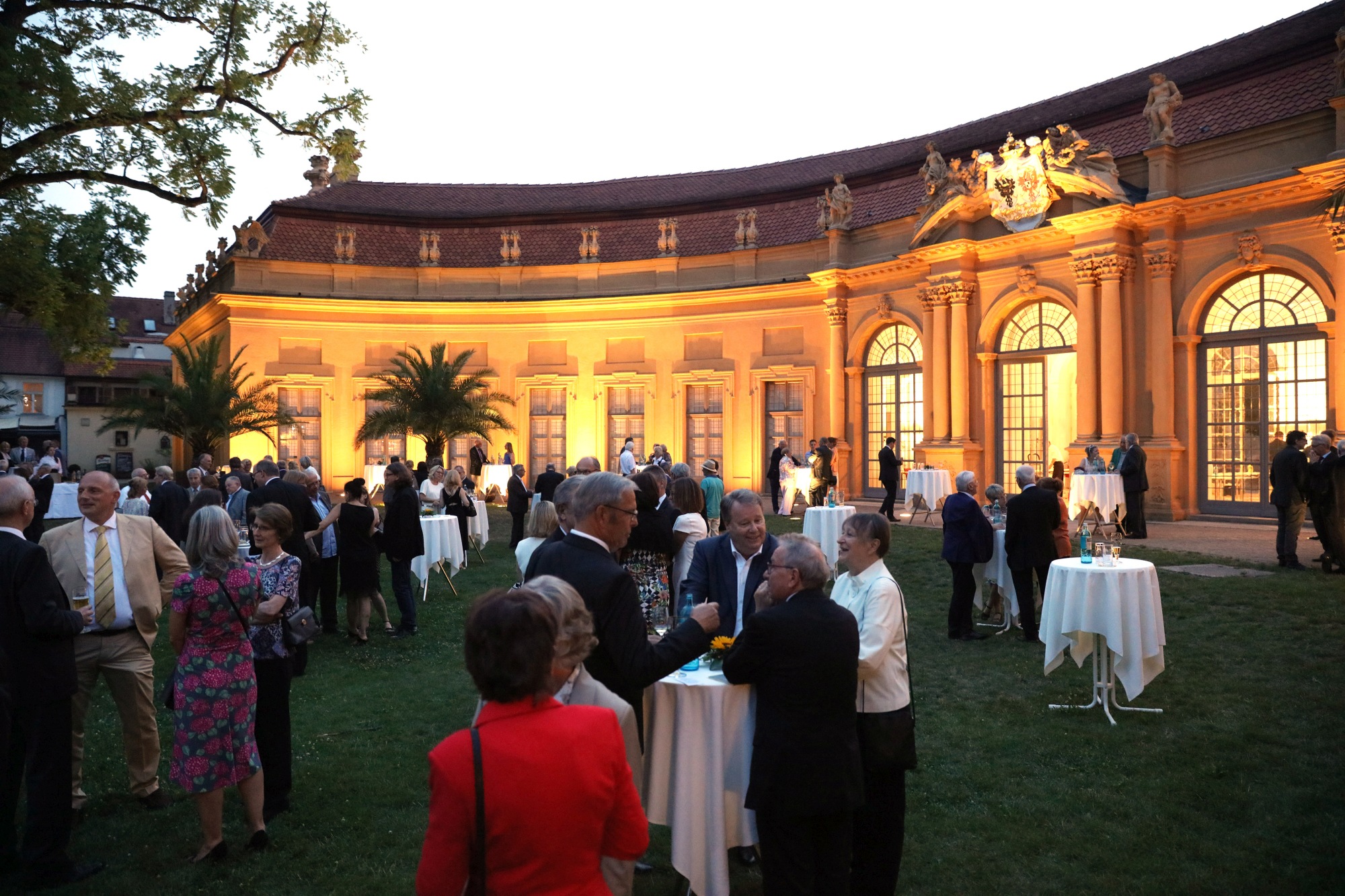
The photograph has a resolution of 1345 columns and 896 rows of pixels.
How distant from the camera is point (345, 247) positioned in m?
28.5

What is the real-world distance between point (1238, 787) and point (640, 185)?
91.8 feet

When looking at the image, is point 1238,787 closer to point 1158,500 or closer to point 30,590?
point 30,590

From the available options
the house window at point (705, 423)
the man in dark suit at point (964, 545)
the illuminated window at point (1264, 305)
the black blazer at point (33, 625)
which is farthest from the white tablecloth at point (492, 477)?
the black blazer at point (33, 625)

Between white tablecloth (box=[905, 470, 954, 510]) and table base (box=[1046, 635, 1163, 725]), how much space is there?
1182 cm

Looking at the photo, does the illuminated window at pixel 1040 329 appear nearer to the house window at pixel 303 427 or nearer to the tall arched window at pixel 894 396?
the tall arched window at pixel 894 396

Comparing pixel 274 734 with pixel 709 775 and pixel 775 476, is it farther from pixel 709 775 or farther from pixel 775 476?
pixel 775 476

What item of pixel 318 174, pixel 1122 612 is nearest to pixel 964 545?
pixel 1122 612

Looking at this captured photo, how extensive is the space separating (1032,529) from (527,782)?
7.77 meters

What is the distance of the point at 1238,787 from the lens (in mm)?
5461

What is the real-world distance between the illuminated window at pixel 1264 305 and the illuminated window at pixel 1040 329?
8.67ft

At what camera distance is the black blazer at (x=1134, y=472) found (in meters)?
15.7

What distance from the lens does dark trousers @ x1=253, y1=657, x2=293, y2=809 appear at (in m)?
5.22

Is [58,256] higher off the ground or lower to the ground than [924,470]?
higher

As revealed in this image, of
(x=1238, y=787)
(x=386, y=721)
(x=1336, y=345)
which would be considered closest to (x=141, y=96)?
(x=386, y=721)
